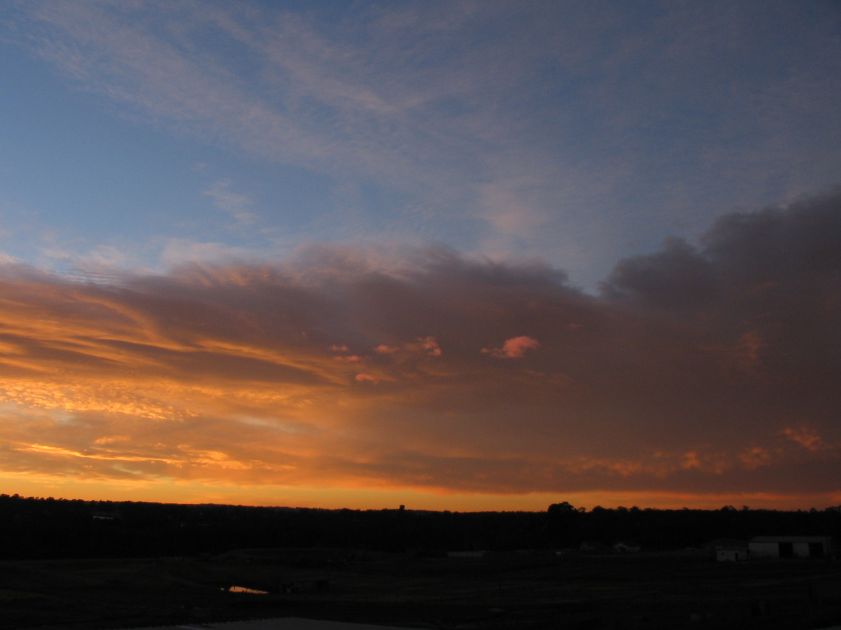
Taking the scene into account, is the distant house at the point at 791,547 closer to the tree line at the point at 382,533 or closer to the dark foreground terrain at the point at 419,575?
the dark foreground terrain at the point at 419,575

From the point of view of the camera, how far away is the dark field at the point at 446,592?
152 ft

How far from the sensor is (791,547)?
10369 centimetres

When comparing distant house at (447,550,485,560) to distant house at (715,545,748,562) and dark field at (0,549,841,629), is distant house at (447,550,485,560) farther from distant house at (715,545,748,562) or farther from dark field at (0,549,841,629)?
distant house at (715,545,748,562)

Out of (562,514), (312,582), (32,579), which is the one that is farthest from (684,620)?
(562,514)

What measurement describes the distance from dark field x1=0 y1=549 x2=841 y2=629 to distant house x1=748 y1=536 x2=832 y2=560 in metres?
6.83

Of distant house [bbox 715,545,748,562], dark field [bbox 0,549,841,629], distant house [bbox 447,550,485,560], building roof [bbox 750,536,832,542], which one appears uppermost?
building roof [bbox 750,536,832,542]

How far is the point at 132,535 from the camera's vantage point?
13662cm

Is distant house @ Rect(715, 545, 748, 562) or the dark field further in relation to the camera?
distant house @ Rect(715, 545, 748, 562)

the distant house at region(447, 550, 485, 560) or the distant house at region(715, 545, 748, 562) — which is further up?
the distant house at region(715, 545, 748, 562)

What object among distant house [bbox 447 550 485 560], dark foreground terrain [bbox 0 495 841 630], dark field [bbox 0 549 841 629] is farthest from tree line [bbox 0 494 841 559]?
dark field [bbox 0 549 841 629]

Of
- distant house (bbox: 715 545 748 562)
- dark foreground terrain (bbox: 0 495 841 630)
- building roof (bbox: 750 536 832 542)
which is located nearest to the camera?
dark foreground terrain (bbox: 0 495 841 630)

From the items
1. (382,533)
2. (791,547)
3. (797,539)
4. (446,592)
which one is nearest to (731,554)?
(791,547)

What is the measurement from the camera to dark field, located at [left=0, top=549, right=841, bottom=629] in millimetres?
46219

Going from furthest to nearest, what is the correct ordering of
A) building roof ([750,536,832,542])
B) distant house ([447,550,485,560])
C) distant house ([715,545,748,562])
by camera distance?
distant house ([447,550,485,560])
building roof ([750,536,832,542])
distant house ([715,545,748,562])
